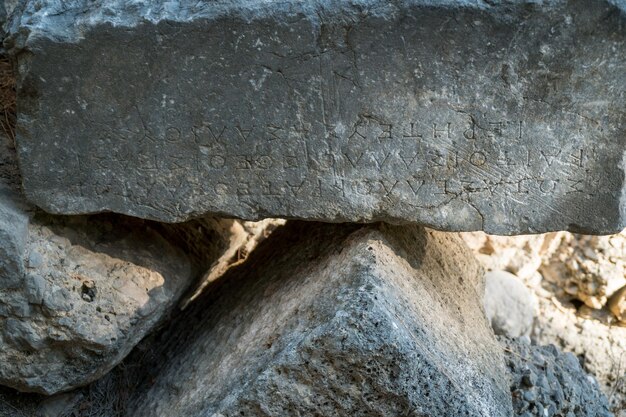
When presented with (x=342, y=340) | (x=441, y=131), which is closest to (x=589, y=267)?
(x=441, y=131)

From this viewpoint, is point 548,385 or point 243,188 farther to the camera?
point 548,385

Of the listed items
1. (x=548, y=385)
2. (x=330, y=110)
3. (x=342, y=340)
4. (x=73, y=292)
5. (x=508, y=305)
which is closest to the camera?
(x=342, y=340)

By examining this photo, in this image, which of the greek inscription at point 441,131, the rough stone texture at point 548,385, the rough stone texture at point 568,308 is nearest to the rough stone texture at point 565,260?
the rough stone texture at point 568,308

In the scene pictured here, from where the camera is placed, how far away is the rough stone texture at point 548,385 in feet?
8.62

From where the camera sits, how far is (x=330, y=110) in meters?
2.08

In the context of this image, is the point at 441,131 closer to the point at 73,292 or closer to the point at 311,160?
the point at 311,160

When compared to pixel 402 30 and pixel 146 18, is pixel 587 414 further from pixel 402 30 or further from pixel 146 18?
pixel 146 18

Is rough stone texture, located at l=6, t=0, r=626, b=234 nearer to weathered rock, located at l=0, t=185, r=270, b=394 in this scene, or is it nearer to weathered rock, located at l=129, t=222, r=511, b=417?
weathered rock, located at l=0, t=185, r=270, b=394

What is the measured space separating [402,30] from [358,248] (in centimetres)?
63

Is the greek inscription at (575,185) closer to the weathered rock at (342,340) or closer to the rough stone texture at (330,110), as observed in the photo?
the rough stone texture at (330,110)

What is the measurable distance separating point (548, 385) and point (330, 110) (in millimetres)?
1369

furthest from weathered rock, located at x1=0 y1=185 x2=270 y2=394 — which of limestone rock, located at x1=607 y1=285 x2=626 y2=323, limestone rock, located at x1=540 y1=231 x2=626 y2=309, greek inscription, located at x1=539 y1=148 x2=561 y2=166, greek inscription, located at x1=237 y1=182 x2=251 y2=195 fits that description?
limestone rock, located at x1=607 y1=285 x2=626 y2=323

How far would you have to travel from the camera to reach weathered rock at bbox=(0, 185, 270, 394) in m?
2.17

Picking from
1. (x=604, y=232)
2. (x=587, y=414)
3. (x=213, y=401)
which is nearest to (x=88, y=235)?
(x=213, y=401)
